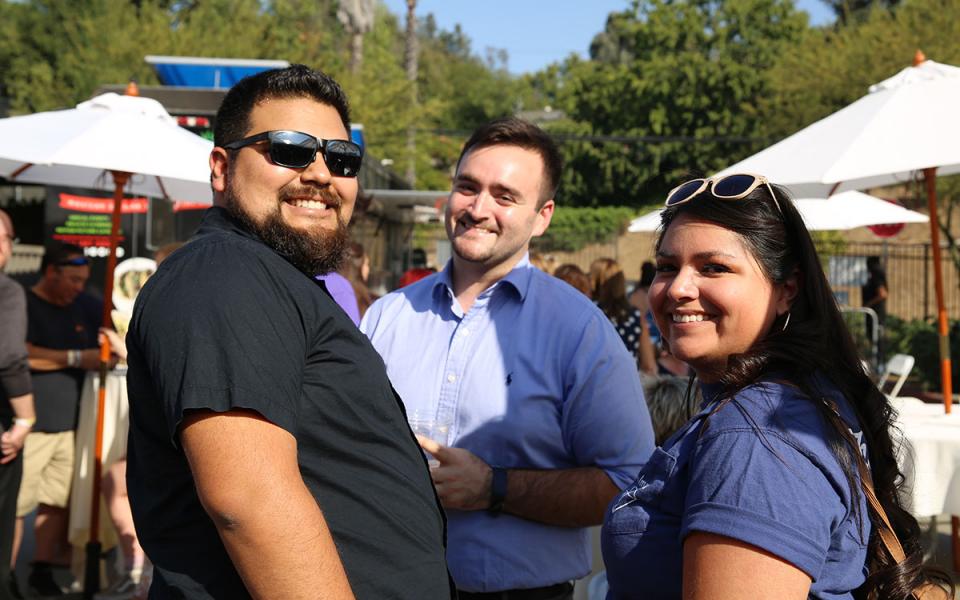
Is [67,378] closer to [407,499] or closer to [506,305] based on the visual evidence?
[506,305]

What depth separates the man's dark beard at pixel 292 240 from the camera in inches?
75.6

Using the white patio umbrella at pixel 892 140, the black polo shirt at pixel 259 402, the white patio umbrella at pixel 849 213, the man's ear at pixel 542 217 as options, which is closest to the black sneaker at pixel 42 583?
the man's ear at pixel 542 217

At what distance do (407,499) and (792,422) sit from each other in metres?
0.76

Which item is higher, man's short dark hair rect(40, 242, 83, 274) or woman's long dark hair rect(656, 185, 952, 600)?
man's short dark hair rect(40, 242, 83, 274)

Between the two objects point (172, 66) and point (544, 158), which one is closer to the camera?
point (544, 158)

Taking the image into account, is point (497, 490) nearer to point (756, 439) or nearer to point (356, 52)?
point (756, 439)

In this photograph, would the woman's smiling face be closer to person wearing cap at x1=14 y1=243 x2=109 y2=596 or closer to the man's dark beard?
the man's dark beard

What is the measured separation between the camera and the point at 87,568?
5.55m

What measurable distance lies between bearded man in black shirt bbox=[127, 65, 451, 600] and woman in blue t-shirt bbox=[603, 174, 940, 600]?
1.48 ft

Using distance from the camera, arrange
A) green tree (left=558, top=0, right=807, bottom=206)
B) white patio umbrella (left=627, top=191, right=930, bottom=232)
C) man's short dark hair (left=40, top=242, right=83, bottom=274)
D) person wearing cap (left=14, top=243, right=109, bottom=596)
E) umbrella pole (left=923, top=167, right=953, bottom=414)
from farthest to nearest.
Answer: green tree (left=558, top=0, right=807, bottom=206) < white patio umbrella (left=627, top=191, right=930, bottom=232) < man's short dark hair (left=40, top=242, right=83, bottom=274) < person wearing cap (left=14, top=243, right=109, bottom=596) < umbrella pole (left=923, top=167, right=953, bottom=414)

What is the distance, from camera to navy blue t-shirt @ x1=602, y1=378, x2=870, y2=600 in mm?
1499

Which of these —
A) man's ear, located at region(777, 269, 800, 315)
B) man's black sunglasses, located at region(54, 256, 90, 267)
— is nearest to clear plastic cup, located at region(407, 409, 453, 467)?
A: man's ear, located at region(777, 269, 800, 315)

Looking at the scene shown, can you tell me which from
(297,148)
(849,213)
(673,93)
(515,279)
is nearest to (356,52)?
(673,93)

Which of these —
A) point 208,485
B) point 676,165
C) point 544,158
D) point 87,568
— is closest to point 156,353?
point 208,485
